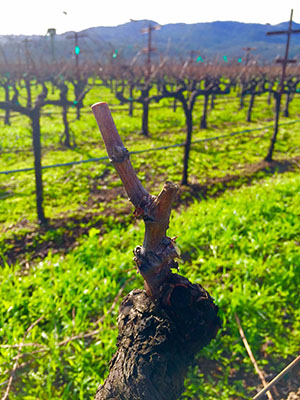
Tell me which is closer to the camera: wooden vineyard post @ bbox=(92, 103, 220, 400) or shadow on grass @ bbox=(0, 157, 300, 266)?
wooden vineyard post @ bbox=(92, 103, 220, 400)

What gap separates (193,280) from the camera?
13.6ft

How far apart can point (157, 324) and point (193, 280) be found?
2.83m

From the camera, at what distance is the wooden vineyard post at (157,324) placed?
1264 millimetres

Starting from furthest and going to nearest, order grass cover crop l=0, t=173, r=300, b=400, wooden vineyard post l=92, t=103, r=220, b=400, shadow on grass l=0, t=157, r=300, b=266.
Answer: shadow on grass l=0, t=157, r=300, b=266 < grass cover crop l=0, t=173, r=300, b=400 < wooden vineyard post l=92, t=103, r=220, b=400

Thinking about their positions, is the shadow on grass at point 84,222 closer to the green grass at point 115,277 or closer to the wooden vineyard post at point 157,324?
the green grass at point 115,277

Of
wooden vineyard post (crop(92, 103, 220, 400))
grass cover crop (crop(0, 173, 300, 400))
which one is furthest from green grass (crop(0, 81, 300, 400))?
wooden vineyard post (crop(92, 103, 220, 400))

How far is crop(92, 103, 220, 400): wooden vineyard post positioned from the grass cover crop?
73.6 inches

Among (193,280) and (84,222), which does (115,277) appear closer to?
(193,280)

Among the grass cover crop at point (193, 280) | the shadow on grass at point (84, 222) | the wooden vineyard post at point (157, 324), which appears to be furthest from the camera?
the shadow on grass at point (84, 222)

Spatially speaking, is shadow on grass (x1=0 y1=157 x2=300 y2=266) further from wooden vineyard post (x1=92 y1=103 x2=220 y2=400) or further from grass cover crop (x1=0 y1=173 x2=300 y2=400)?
wooden vineyard post (x1=92 y1=103 x2=220 y2=400)

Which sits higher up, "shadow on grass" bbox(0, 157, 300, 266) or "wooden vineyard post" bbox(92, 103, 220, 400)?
"wooden vineyard post" bbox(92, 103, 220, 400)

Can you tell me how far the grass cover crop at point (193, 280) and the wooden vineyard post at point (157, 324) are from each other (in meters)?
1.87

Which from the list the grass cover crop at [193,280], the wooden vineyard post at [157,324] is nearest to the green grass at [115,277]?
the grass cover crop at [193,280]

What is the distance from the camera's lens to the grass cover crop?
318 cm
